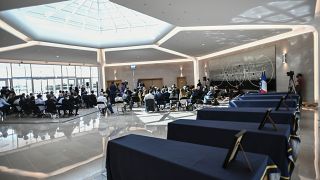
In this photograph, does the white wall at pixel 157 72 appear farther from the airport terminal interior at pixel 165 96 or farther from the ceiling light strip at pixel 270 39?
the ceiling light strip at pixel 270 39

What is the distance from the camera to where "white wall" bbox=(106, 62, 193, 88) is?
73.9 ft

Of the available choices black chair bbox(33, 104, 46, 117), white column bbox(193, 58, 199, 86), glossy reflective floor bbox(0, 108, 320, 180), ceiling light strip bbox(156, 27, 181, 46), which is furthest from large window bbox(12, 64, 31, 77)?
white column bbox(193, 58, 199, 86)

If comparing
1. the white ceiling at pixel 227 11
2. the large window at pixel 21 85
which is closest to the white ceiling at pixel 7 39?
the white ceiling at pixel 227 11

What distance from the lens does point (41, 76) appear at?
20.0 meters

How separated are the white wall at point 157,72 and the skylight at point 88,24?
25.2 feet

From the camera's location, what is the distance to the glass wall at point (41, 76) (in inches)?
701

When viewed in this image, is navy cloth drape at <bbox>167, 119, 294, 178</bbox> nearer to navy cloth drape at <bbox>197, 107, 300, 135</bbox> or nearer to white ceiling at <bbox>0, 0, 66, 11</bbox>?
navy cloth drape at <bbox>197, 107, 300, 135</bbox>

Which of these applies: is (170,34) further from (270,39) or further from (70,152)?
(70,152)

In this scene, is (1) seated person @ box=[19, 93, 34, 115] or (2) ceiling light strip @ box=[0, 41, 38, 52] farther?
(2) ceiling light strip @ box=[0, 41, 38, 52]

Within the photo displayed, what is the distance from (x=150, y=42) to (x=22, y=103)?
8260 mm

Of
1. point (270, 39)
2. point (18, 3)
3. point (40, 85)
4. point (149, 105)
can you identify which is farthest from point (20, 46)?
point (270, 39)

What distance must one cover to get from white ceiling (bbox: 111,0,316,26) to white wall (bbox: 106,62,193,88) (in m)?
13.4

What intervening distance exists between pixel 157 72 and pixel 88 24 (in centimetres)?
1088

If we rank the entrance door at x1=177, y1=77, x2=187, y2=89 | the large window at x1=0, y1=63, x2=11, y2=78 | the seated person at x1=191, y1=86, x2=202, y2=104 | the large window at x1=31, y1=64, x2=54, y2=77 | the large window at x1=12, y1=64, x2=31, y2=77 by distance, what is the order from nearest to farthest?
1. the seated person at x1=191, y1=86, x2=202, y2=104
2. the large window at x1=0, y1=63, x2=11, y2=78
3. the large window at x1=12, y1=64, x2=31, y2=77
4. the large window at x1=31, y1=64, x2=54, y2=77
5. the entrance door at x1=177, y1=77, x2=187, y2=89
